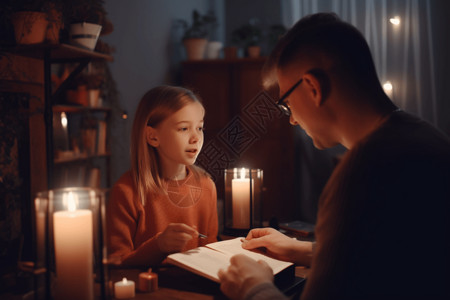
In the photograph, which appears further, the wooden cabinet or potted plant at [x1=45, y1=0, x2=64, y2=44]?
the wooden cabinet

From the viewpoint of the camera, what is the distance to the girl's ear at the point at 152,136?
1497mm

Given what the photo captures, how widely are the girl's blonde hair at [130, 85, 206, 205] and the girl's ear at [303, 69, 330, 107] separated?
2.14 feet

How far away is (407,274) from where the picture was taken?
0.69 m

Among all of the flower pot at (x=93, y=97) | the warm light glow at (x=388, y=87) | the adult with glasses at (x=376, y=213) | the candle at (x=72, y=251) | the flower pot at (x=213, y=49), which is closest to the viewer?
the adult with glasses at (x=376, y=213)

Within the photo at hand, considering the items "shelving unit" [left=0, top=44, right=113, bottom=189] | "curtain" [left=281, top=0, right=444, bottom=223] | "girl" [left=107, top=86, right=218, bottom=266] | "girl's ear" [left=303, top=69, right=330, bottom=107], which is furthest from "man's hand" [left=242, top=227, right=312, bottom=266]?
"curtain" [left=281, top=0, right=444, bottom=223]

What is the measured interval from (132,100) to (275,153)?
1.61m

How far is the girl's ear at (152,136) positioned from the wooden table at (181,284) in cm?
53

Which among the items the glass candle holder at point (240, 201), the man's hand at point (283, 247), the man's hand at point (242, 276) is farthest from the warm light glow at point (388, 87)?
the man's hand at point (242, 276)

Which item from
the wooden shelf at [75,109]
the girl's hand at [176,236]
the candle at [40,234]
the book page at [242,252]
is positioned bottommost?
the book page at [242,252]

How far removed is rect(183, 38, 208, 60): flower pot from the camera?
451 centimetres

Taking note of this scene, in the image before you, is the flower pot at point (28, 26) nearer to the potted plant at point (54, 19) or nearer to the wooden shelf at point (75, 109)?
the potted plant at point (54, 19)

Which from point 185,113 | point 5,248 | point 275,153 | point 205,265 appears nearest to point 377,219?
point 205,265

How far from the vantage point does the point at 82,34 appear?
2246 millimetres

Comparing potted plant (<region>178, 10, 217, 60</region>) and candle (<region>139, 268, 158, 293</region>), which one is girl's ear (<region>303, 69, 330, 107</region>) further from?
potted plant (<region>178, 10, 217, 60</region>)
